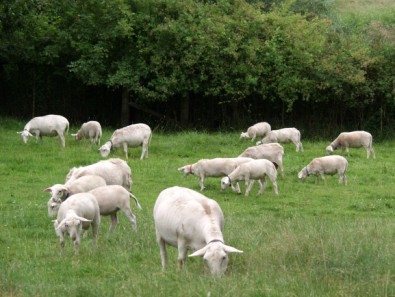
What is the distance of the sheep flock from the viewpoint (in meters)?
9.95

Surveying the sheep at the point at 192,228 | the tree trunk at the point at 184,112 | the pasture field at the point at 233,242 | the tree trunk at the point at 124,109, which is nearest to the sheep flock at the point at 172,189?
the sheep at the point at 192,228

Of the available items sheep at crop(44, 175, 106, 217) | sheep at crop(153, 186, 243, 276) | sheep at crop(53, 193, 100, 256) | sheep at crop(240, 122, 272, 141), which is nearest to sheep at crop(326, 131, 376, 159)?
sheep at crop(240, 122, 272, 141)

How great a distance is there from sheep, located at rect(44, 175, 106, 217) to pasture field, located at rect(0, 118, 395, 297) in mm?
387

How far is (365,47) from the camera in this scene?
109 feet

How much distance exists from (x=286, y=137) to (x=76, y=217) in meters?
17.1

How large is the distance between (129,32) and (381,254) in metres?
23.5

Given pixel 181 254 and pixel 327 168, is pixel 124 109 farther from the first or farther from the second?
pixel 181 254

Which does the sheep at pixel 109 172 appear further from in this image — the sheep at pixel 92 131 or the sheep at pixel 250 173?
the sheep at pixel 92 131

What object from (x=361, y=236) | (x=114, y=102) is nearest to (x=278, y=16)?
(x=114, y=102)

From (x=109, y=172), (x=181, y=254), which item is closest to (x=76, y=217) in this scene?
(x=181, y=254)

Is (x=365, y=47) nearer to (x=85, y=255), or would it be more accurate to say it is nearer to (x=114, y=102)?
(x=114, y=102)

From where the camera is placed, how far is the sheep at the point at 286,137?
27562 mm

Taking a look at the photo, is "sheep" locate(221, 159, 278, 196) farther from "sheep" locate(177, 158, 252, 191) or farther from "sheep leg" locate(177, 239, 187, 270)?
"sheep leg" locate(177, 239, 187, 270)

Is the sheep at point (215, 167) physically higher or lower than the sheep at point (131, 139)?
lower
